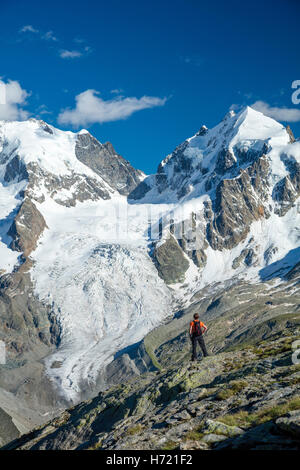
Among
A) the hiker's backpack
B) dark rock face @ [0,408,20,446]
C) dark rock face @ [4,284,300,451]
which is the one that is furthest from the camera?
dark rock face @ [0,408,20,446]

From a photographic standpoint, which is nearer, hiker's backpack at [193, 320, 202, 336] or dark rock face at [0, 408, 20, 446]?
hiker's backpack at [193, 320, 202, 336]

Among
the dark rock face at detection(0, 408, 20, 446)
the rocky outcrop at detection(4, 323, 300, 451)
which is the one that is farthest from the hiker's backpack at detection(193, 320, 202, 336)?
the dark rock face at detection(0, 408, 20, 446)

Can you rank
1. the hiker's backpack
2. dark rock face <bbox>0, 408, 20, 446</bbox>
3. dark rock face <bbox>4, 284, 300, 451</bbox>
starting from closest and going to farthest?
dark rock face <bbox>4, 284, 300, 451</bbox> < the hiker's backpack < dark rock face <bbox>0, 408, 20, 446</bbox>

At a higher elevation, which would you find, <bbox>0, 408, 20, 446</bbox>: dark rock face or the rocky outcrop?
the rocky outcrop

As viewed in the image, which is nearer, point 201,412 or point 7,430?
point 201,412

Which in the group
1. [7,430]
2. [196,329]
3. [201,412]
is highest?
[196,329]

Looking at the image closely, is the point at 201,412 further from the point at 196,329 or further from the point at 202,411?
the point at 196,329

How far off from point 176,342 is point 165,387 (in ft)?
557

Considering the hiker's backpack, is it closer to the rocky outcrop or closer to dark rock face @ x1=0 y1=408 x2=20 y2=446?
the rocky outcrop

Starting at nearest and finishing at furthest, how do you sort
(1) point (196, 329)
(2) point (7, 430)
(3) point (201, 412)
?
1. (3) point (201, 412)
2. (1) point (196, 329)
3. (2) point (7, 430)

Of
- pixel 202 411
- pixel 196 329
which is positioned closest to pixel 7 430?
pixel 196 329

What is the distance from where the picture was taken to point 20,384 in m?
183

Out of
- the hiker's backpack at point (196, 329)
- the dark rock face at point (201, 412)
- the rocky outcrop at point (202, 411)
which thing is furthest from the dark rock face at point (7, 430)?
the hiker's backpack at point (196, 329)
